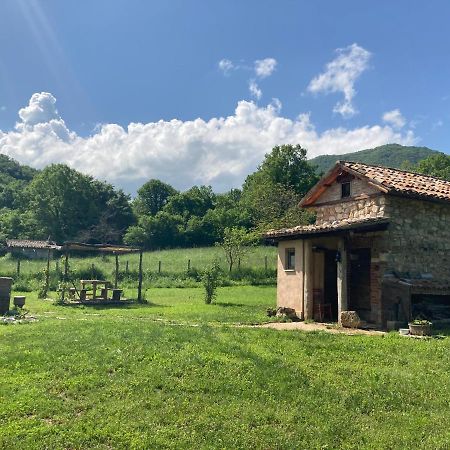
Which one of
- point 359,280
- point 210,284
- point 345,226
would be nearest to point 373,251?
point 345,226

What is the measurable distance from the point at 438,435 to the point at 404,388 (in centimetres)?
158

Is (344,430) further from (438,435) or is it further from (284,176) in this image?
(284,176)

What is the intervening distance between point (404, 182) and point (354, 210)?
183cm

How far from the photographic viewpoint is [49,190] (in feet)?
236

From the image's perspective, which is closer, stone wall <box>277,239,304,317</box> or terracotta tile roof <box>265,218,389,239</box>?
terracotta tile roof <box>265,218,389,239</box>

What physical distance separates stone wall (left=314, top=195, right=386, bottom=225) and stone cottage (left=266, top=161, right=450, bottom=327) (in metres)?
0.03

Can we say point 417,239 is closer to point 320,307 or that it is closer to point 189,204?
point 320,307

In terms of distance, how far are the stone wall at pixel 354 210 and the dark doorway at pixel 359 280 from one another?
127 cm

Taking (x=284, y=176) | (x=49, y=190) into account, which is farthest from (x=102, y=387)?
(x=49, y=190)

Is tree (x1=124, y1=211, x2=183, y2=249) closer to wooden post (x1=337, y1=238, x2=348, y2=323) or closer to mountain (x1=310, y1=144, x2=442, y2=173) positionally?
mountain (x1=310, y1=144, x2=442, y2=173)

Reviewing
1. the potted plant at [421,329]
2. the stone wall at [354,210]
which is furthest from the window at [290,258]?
the potted plant at [421,329]

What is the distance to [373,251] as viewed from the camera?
14.6 meters

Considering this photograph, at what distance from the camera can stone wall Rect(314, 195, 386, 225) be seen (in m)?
14.8

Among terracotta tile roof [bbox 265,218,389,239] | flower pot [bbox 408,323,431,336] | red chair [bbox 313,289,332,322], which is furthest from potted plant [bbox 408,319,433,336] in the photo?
red chair [bbox 313,289,332,322]
